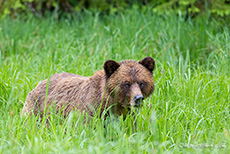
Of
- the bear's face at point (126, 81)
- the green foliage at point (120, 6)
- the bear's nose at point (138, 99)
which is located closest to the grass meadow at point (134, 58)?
the bear's nose at point (138, 99)

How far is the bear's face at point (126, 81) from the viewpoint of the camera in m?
4.22

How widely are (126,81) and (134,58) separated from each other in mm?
2246

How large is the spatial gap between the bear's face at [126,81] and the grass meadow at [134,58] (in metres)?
0.25

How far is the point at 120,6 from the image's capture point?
9.30 metres

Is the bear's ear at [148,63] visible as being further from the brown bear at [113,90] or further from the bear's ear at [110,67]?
the bear's ear at [110,67]

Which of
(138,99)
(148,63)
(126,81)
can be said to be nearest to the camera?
(138,99)

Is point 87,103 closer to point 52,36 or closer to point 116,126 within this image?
point 116,126

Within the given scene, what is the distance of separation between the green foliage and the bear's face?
3563mm

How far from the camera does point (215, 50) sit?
6758 millimetres

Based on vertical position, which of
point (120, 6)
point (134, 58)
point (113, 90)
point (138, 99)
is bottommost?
point (138, 99)

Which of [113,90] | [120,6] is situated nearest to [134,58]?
[113,90]

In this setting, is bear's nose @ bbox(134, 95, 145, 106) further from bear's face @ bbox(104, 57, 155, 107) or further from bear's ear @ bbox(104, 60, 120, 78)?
bear's ear @ bbox(104, 60, 120, 78)

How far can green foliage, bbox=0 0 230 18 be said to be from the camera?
310 inches

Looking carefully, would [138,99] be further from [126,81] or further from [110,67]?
[110,67]
